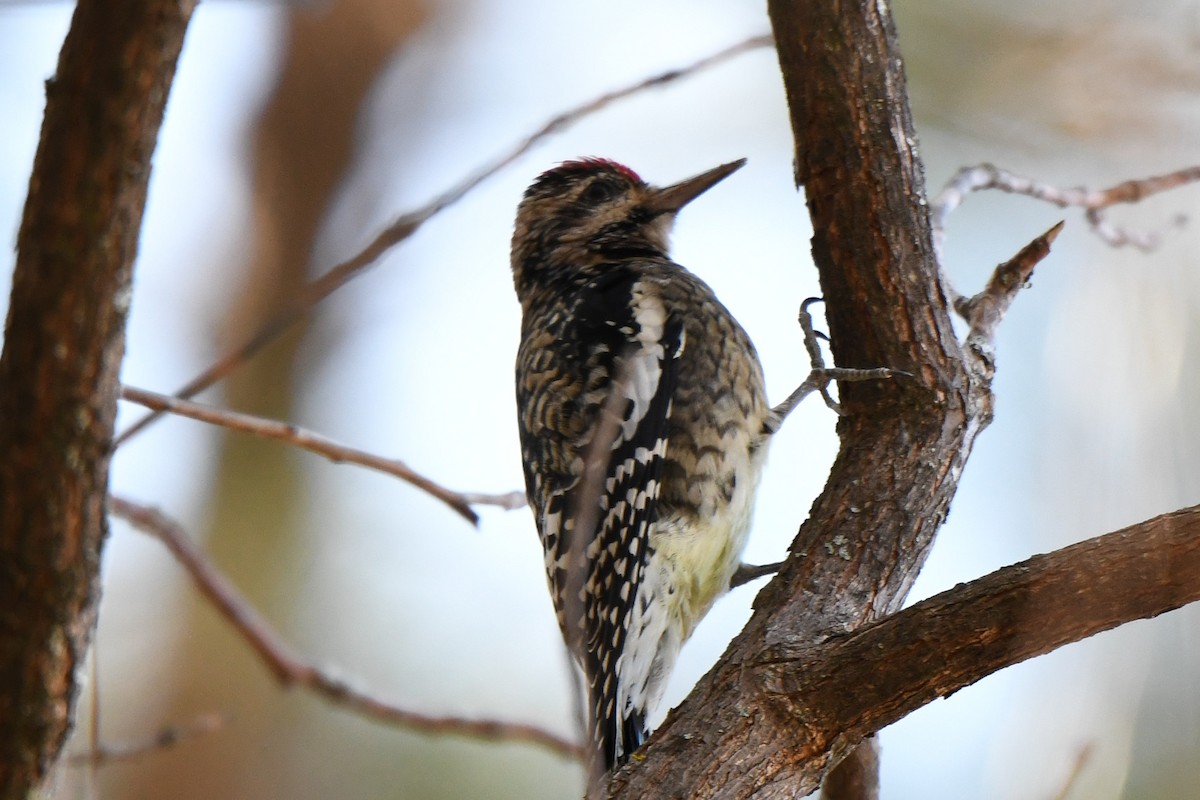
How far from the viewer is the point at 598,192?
175 inches

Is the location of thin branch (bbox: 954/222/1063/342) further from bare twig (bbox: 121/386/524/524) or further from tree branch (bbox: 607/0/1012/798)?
bare twig (bbox: 121/386/524/524)

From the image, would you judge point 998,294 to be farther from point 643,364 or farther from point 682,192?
point 682,192

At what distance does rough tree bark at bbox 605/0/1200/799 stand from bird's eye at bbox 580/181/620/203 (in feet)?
5.85

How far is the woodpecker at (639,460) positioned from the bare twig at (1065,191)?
81 cm

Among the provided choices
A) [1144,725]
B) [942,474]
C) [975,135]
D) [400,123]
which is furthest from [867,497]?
[400,123]

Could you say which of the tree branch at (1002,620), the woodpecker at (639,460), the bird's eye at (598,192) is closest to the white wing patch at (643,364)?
the woodpecker at (639,460)

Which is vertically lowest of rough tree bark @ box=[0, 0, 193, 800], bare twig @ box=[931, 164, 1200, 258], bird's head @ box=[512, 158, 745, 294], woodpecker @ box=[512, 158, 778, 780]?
rough tree bark @ box=[0, 0, 193, 800]

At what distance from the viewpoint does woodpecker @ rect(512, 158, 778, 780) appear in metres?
3.23

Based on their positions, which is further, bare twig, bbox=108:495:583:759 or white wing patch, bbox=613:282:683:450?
white wing patch, bbox=613:282:683:450

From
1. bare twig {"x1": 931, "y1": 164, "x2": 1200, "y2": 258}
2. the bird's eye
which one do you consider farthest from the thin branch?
the bird's eye

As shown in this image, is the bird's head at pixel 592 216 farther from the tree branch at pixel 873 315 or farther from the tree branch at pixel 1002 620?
the tree branch at pixel 1002 620

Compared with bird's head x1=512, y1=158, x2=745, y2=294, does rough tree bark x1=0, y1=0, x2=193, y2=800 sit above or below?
below

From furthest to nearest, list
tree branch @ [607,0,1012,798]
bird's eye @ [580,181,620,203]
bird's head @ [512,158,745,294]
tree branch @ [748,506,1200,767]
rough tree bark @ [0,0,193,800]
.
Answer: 1. bird's eye @ [580,181,620,203]
2. bird's head @ [512,158,745,294]
3. tree branch @ [607,0,1012,798]
4. tree branch @ [748,506,1200,767]
5. rough tree bark @ [0,0,193,800]

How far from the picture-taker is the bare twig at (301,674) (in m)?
2.57
